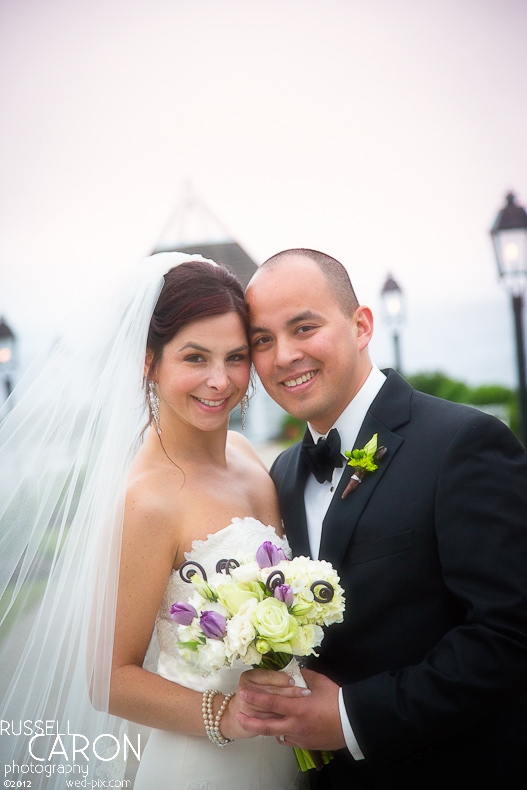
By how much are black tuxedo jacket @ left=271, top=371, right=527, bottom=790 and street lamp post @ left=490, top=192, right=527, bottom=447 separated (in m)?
3.36

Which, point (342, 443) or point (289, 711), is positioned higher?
point (342, 443)

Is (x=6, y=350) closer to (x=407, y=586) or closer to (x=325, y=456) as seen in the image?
(x=325, y=456)

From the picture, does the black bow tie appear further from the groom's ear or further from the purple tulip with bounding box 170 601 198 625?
the purple tulip with bounding box 170 601 198 625

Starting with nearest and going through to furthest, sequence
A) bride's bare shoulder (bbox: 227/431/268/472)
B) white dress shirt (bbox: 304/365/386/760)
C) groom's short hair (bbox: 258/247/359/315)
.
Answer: white dress shirt (bbox: 304/365/386/760)
groom's short hair (bbox: 258/247/359/315)
bride's bare shoulder (bbox: 227/431/268/472)

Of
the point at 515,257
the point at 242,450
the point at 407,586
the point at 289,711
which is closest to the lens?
the point at 289,711

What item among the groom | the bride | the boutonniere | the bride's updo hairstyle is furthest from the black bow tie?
the bride's updo hairstyle

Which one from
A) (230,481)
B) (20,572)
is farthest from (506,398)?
(20,572)

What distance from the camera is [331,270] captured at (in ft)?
8.57

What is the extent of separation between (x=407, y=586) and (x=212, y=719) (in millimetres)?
795

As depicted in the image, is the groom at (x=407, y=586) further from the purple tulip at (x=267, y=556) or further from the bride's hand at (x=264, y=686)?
the purple tulip at (x=267, y=556)

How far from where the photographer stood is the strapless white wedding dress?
2.35 m

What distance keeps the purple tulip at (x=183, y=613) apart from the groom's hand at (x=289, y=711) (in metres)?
0.26

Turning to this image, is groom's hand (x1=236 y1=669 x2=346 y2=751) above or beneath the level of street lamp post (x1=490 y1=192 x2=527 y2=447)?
beneath

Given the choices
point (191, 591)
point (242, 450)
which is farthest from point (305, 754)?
point (242, 450)
